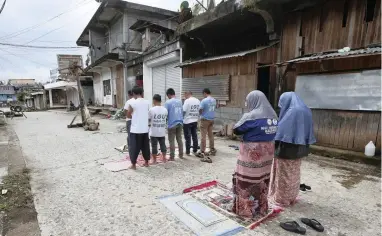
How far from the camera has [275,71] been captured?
289 inches

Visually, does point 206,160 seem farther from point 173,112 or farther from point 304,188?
point 304,188

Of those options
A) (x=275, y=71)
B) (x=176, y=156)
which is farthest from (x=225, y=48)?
(x=176, y=156)

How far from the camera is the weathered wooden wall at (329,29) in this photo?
5363 mm

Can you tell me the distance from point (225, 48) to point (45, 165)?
8584mm

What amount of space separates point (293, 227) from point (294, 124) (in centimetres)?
128

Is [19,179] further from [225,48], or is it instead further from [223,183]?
[225,48]

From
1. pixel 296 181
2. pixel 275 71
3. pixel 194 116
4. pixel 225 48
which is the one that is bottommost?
pixel 296 181

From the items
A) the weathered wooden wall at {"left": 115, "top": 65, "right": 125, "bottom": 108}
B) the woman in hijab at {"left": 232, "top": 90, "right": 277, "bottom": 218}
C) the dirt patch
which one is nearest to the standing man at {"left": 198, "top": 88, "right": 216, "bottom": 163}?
the woman in hijab at {"left": 232, "top": 90, "right": 277, "bottom": 218}

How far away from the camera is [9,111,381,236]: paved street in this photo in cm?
277

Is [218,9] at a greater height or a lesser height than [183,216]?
greater

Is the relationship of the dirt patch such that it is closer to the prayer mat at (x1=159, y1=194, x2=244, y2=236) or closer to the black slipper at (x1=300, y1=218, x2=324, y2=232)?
the prayer mat at (x1=159, y1=194, x2=244, y2=236)

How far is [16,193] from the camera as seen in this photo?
3670mm

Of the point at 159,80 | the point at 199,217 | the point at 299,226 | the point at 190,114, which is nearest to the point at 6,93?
the point at 159,80

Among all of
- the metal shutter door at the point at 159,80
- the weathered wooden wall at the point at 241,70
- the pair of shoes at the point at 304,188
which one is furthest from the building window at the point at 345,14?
the metal shutter door at the point at 159,80
